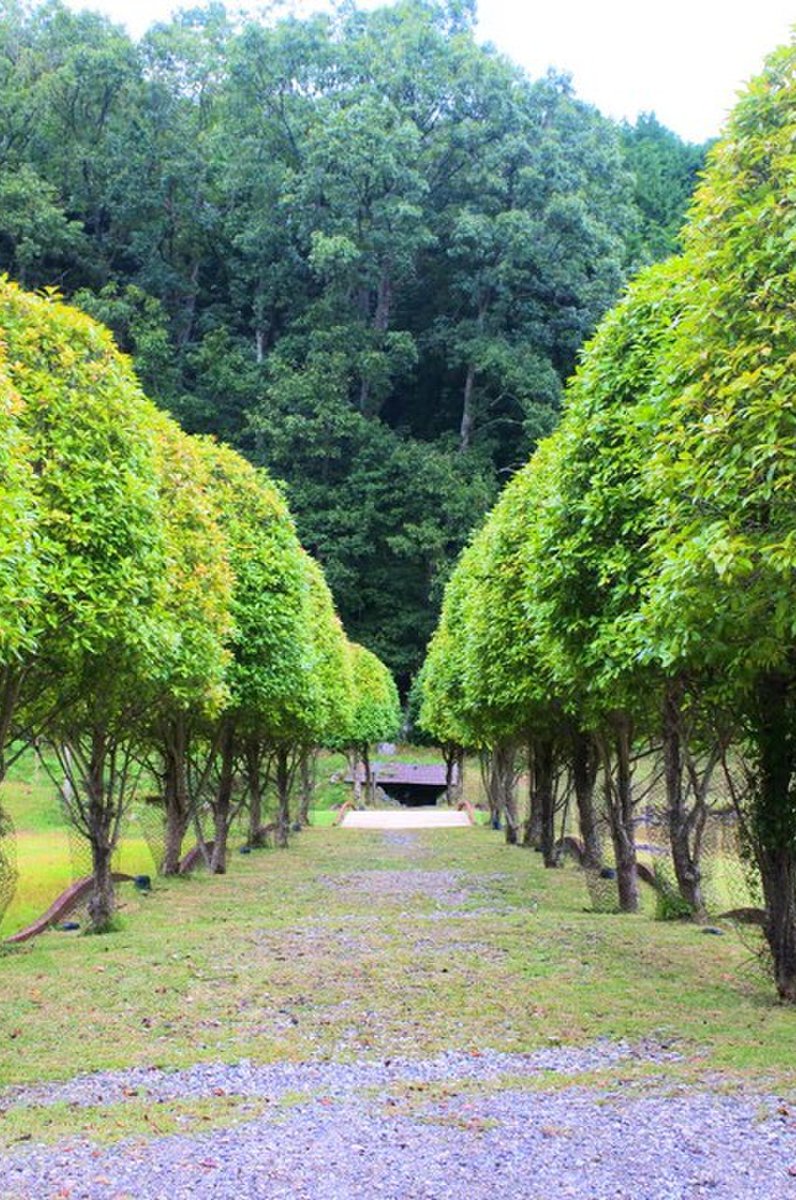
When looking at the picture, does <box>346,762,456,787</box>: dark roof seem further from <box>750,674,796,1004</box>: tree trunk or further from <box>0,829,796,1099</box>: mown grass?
<box>750,674,796,1004</box>: tree trunk

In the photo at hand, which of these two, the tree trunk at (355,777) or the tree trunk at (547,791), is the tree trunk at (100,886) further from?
the tree trunk at (355,777)

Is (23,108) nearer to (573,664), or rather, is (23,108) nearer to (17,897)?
(17,897)

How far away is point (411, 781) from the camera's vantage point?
182 ft

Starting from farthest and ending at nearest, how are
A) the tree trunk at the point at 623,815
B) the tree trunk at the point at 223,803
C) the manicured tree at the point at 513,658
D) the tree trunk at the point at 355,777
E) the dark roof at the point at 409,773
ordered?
the dark roof at the point at 409,773
the tree trunk at the point at 355,777
the tree trunk at the point at 223,803
the manicured tree at the point at 513,658
the tree trunk at the point at 623,815

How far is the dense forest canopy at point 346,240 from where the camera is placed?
2302 inches

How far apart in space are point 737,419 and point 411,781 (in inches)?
1998

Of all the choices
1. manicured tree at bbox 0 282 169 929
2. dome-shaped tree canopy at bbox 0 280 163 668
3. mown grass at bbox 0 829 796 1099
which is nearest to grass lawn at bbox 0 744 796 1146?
mown grass at bbox 0 829 796 1099

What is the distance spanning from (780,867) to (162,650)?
5.53 m

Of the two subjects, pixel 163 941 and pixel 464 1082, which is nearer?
pixel 464 1082

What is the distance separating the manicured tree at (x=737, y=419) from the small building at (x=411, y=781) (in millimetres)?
46268

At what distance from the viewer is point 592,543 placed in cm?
970

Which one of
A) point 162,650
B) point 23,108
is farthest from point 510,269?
point 162,650

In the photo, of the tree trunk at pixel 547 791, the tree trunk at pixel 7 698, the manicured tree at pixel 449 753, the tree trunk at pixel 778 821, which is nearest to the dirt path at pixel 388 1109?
the tree trunk at pixel 778 821

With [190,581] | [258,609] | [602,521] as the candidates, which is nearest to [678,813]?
[602,521]
